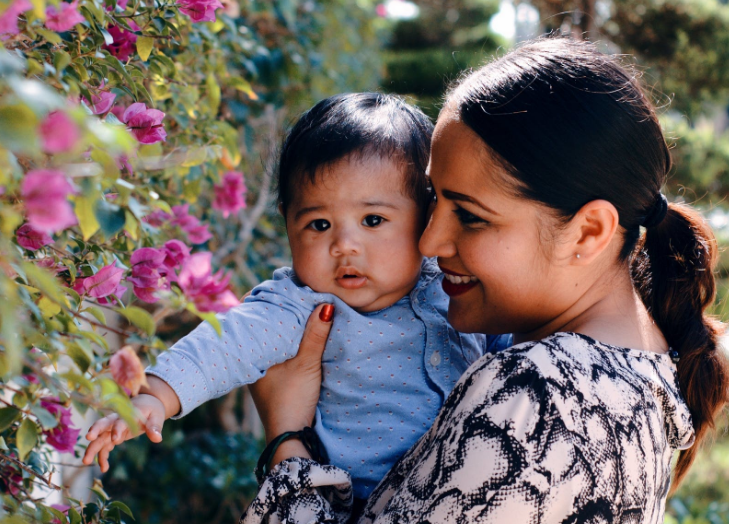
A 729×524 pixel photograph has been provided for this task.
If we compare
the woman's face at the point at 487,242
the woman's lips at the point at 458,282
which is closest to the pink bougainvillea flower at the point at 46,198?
the woman's face at the point at 487,242

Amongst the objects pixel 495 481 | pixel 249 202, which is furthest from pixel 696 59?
pixel 495 481

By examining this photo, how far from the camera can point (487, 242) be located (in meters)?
1.29

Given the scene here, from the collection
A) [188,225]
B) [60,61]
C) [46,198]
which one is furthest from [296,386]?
[46,198]

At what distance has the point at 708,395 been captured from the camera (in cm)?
134

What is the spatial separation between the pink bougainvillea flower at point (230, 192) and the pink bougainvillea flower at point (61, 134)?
1.56m

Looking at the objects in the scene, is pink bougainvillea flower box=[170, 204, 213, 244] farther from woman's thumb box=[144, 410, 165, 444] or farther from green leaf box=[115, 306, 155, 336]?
green leaf box=[115, 306, 155, 336]

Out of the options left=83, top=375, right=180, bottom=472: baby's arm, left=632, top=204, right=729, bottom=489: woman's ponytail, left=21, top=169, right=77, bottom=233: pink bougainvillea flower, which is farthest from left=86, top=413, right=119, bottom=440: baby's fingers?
left=632, top=204, right=729, bottom=489: woman's ponytail

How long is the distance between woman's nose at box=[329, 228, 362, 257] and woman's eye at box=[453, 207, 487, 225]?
309 millimetres

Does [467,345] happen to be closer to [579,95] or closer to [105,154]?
[579,95]

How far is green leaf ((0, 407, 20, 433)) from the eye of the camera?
792 millimetres

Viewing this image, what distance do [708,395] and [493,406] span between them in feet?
1.80

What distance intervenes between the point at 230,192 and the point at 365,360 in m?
0.78

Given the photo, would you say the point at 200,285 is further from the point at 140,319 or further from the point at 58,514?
the point at 58,514

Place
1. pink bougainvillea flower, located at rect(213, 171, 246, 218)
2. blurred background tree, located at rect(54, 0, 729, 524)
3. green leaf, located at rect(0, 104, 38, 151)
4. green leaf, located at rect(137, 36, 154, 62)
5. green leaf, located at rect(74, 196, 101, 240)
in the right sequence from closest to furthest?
1. green leaf, located at rect(0, 104, 38, 151)
2. green leaf, located at rect(74, 196, 101, 240)
3. green leaf, located at rect(137, 36, 154, 62)
4. pink bougainvillea flower, located at rect(213, 171, 246, 218)
5. blurred background tree, located at rect(54, 0, 729, 524)
